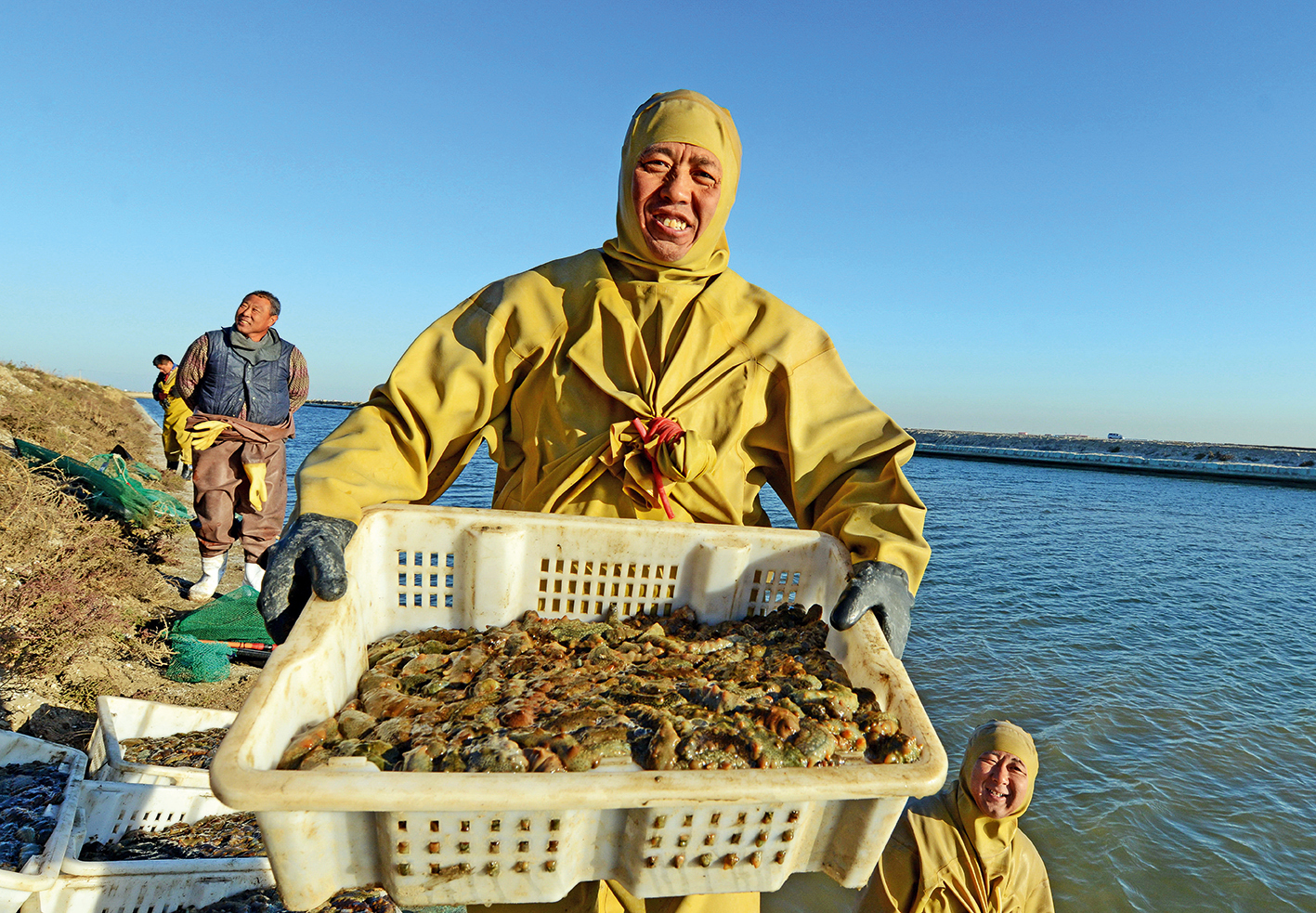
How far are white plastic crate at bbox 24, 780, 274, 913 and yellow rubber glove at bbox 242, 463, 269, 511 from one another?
11.6 feet

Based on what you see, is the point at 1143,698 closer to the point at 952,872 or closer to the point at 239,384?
the point at 952,872

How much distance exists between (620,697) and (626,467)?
0.77 m

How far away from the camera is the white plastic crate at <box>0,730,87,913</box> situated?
2205 mm

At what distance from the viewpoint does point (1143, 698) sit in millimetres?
7762

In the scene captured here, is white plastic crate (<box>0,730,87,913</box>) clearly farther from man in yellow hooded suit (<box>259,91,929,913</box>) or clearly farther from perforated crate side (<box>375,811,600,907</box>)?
perforated crate side (<box>375,811,600,907</box>)

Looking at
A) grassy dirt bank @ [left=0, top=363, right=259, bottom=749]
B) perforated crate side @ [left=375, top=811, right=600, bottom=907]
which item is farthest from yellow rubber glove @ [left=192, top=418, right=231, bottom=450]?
perforated crate side @ [left=375, top=811, right=600, bottom=907]

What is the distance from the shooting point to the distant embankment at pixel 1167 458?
43781 millimetres

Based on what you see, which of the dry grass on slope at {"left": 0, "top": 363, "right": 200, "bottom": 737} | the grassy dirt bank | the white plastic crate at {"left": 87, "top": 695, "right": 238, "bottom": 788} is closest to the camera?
the white plastic crate at {"left": 87, "top": 695, "right": 238, "bottom": 788}

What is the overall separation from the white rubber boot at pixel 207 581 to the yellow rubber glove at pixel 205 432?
3.86ft

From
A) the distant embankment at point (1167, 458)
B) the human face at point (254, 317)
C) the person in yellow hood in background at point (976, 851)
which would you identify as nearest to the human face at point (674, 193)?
the person in yellow hood in background at point (976, 851)

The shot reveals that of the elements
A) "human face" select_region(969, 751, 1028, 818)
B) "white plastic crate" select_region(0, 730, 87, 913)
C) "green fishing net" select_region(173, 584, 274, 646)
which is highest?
"human face" select_region(969, 751, 1028, 818)

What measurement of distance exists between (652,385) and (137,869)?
98.4 inches

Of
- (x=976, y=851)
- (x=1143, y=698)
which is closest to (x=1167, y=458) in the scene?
(x=1143, y=698)

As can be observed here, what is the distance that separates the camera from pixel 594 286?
2.46 meters
